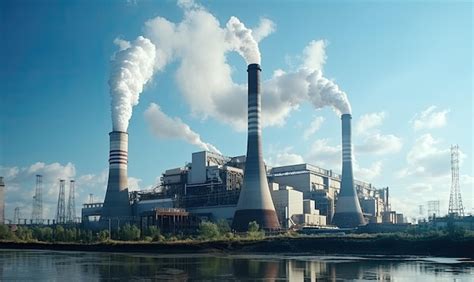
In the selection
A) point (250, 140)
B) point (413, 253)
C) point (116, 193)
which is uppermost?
point (250, 140)

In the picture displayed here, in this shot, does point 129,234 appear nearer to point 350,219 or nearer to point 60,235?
point 60,235

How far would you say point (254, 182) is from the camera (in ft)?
155

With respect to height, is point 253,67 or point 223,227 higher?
point 253,67

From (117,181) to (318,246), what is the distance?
23.1m

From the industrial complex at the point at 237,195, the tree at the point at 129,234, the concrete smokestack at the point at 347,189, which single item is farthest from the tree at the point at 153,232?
the concrete smokestack at the point at 347,189

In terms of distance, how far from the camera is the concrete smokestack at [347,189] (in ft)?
182

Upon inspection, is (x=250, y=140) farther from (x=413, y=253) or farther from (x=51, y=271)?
(x=51, y=271)

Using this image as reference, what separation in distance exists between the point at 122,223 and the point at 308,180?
74.6 feet

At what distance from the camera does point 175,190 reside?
201 feet

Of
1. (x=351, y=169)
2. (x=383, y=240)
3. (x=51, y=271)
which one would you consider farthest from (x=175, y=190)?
(x=51, y=271)

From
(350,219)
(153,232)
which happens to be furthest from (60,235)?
(350,219)

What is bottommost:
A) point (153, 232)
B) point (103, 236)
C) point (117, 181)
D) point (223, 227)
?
point (103, 236)

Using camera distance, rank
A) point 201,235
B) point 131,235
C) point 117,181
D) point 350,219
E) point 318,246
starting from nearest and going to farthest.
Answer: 1. point 318,246
2. point 201,235
3. point 131,235
4. point 117,181
5. point 350,219

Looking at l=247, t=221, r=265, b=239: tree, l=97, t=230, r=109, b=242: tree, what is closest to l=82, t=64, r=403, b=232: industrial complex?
l=247, t=221, r=265, b=239: tree
